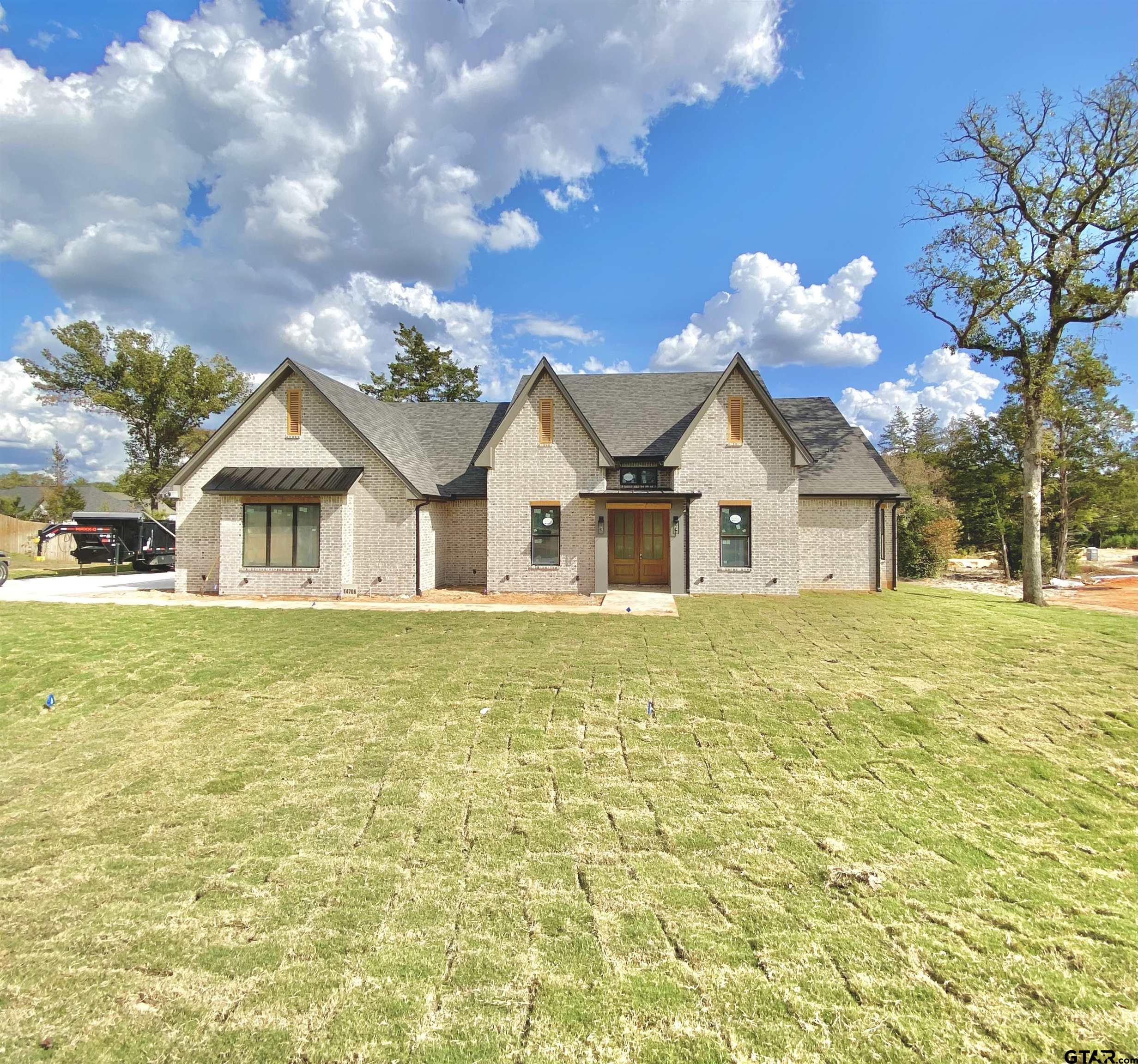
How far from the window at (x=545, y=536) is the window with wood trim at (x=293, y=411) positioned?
749 centimetres

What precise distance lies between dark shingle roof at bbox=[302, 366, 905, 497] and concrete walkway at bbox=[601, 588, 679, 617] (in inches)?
170

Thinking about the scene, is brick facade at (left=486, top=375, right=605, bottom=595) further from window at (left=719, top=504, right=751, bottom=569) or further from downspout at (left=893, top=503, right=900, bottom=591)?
downspout at (left=893, top=503, right=900, bottom=591)

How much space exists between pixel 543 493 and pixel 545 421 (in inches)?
86.7

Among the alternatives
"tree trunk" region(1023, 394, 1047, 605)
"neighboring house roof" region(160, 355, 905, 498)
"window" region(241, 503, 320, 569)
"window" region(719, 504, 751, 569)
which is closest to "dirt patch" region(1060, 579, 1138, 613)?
"tree trunk" region(1023, 394, 1047, 605)

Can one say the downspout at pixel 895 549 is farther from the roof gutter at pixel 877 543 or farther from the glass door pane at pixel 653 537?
the glass door pane at pixel 653 537

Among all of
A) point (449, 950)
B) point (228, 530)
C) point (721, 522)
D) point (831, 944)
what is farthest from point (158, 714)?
point (721, 522)

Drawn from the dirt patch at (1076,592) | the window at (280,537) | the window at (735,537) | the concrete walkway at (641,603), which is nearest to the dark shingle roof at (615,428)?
the window at (735,537)

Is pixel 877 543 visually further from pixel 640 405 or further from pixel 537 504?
pixel 537 504

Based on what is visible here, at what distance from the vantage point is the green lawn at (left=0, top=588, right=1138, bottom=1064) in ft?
9.18

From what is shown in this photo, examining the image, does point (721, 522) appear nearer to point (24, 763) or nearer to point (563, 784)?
point (563, 784)

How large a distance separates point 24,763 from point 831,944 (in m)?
7.94

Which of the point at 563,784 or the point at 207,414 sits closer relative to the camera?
the point at 563,784

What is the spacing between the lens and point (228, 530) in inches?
631

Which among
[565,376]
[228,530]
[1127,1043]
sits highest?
[565,376]
